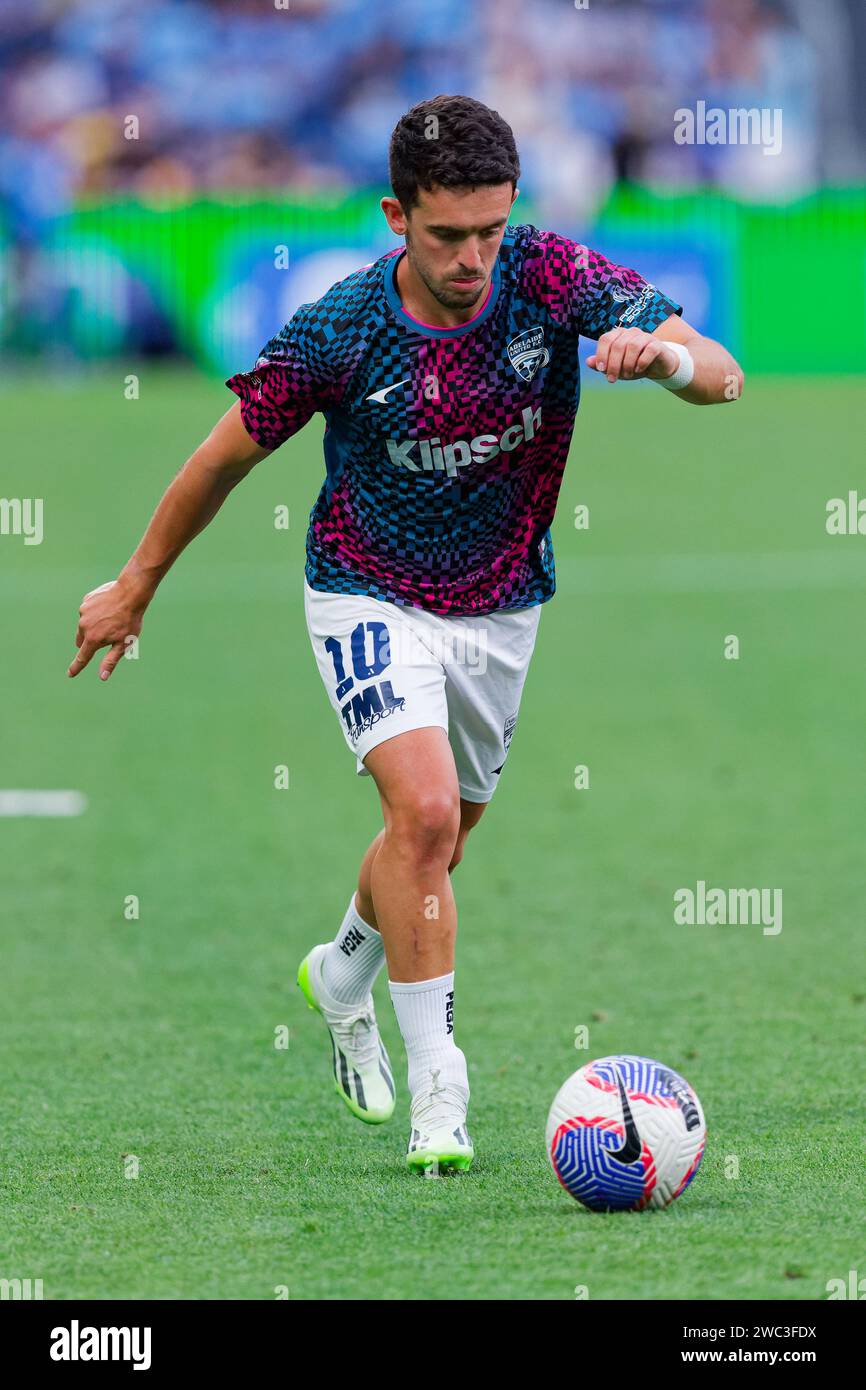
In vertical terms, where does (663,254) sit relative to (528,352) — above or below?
above

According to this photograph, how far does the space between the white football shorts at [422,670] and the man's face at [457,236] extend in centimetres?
77

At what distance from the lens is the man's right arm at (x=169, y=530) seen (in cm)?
513

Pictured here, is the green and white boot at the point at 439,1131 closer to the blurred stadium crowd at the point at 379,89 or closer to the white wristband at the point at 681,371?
the white wristband at the point at 681,371

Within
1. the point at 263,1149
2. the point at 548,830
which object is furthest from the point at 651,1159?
the point at 548,830

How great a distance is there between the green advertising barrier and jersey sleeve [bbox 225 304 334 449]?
778 inches

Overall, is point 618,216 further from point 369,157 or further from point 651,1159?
point 651,1159

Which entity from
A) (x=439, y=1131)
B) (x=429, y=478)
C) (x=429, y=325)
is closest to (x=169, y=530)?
(x=429, y=478)

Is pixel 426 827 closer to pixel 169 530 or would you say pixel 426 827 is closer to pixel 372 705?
pixel 372 705

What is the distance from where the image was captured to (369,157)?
1283 inches

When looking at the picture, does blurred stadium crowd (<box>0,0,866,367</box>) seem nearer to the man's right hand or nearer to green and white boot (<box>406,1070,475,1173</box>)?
the man's right hand

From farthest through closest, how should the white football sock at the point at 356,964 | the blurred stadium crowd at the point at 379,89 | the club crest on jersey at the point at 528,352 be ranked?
the blurred stadium crowd at the point at 379,89
the white football sock at the point at 356,964
the club crest on jersey at the point at 528,352

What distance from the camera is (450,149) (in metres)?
4.69

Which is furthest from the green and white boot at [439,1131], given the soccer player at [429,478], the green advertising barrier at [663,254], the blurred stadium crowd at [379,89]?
the blurred stadium crowd at [379,89]

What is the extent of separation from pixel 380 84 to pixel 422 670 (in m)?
30.4
